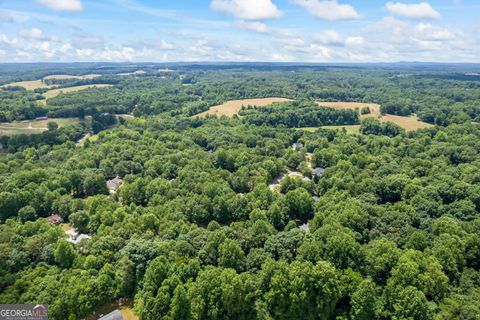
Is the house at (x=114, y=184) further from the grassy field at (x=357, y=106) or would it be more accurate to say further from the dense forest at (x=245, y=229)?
the grassy field at (x=357, y=106)

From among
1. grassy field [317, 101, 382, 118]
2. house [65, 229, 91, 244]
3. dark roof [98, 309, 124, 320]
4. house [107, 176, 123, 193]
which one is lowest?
house [65, 229, 91, 244]

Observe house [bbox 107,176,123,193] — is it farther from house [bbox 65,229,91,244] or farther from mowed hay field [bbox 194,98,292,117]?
mowed hay field [bbox 194,98,292,117]

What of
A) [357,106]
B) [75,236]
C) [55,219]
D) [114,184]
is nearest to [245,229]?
[75,236]

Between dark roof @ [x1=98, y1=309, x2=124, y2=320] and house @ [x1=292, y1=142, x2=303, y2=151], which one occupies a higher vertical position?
house @ [x1=292, y1=142, x2=303, y2=151]

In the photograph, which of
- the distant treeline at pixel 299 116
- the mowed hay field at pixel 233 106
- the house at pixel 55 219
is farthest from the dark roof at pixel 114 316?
the mowed hay field at pixel 233 106

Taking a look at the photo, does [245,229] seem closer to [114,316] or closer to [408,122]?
[114,316]

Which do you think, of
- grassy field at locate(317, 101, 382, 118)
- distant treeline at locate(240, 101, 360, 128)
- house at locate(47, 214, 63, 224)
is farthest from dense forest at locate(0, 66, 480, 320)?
grassy field at locate(317, 101, 382, 118)
